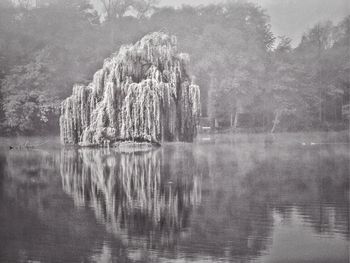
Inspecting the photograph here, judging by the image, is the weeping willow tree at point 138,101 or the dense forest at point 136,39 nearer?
the weeping willow tree at point 138,101

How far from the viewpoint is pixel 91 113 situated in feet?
36.0

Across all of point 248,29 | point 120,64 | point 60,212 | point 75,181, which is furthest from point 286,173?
point 248,29

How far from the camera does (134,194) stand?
474 cm

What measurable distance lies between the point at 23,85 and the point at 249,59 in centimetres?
666

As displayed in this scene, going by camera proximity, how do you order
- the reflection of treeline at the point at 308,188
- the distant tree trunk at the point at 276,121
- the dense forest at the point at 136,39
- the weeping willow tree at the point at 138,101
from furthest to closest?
the distant tree trunk at the point at 276,121 < the dense forest at the point at 136,39 < the weeping willow tree at the point at 138,101 < the reflection of treeline at the point at 308,188

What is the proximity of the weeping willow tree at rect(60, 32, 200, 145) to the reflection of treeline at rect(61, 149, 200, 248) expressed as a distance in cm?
252

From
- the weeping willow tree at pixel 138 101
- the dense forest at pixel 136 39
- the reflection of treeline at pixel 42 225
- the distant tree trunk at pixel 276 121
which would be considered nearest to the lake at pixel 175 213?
the reflection of treeline at pixel 42 225

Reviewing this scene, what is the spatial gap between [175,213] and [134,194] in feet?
3.16

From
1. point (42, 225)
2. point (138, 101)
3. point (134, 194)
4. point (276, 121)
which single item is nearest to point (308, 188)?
point (134, 194)

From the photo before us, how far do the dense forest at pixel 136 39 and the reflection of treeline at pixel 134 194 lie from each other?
6.48 meters

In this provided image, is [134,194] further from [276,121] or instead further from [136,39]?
[276,121]

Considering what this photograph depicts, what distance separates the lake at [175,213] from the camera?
9.38 feet

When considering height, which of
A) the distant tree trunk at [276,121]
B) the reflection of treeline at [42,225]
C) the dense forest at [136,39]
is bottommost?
the reflection of treeline at [42,225]

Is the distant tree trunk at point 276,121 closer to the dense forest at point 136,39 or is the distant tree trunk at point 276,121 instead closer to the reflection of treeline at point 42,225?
the dense forest at point 136,39
